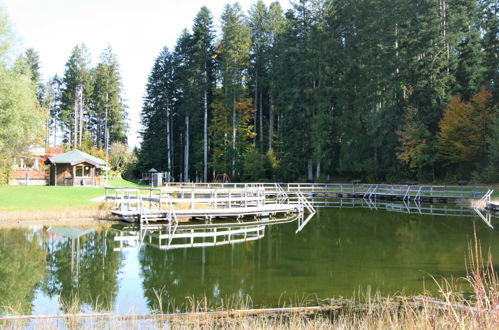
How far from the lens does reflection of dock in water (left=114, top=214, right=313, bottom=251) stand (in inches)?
703

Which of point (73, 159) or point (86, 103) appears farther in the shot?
point (86, 103)

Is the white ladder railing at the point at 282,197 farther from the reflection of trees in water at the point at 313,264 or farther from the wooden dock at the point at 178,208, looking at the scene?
the reflection of trees in water at the point at 313,264

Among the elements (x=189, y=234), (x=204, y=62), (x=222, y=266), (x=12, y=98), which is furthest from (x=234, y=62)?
(x=222, y=266)

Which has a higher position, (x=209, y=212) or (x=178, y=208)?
(x=178, y=208)

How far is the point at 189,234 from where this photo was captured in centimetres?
2008

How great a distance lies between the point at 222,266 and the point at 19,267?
643 centimetres

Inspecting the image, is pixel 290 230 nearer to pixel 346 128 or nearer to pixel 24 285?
pixel 24 285

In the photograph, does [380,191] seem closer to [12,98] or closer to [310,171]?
[310,171]

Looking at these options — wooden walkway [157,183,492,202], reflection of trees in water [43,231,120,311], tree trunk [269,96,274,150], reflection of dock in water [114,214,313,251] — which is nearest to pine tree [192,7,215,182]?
tree trunk [269,96,274,150]

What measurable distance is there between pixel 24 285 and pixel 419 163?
127 feet

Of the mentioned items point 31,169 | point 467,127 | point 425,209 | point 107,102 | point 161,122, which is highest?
point 107,102

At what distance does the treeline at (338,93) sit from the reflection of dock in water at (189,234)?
76.0 feet

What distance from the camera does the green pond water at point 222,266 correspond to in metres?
10.4

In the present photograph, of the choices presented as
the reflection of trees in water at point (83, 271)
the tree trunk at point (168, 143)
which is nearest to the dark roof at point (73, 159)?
the tree trunk at point (168, 143)
